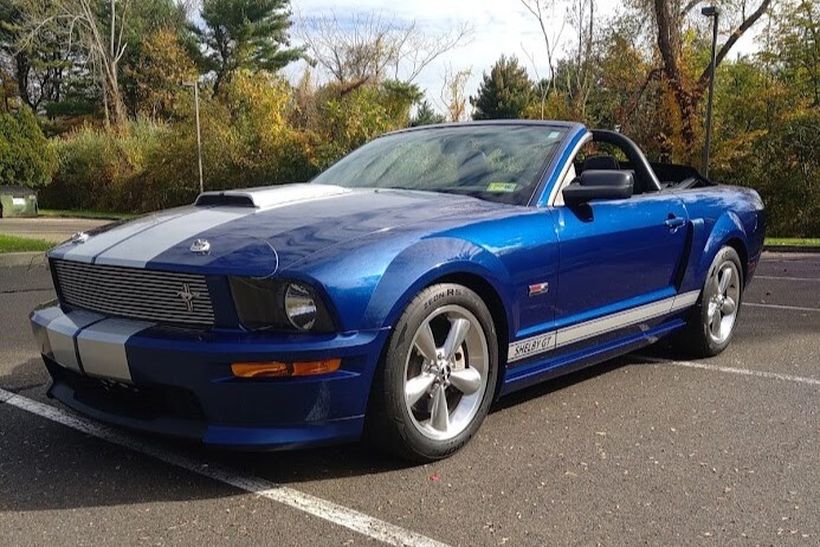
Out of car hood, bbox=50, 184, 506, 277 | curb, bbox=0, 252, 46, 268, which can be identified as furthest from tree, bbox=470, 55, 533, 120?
car hood, bbox=50, 184, 506, 277

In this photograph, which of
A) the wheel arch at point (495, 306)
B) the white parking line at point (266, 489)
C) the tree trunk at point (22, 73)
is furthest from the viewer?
the tree trunk at point (22, 73)

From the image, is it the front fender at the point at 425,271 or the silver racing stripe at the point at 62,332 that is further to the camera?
the silver racing stripe at the point at 62,332

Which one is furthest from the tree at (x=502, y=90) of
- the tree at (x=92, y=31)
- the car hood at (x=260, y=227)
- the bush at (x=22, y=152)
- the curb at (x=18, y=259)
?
the car hood at (x=260, y=227)

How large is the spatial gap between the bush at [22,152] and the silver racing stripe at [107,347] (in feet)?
95.2

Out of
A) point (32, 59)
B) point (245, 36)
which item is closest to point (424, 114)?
point (245, 36)

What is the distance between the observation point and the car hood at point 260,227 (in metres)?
2.87

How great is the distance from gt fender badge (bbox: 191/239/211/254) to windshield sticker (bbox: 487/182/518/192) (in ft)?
4.76

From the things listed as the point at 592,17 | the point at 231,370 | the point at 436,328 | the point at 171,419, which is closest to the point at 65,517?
the point at 171,419

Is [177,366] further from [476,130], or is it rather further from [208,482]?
[476,130]

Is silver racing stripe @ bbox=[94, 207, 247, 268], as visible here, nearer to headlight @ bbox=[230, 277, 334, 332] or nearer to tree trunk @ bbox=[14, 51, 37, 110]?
headlight @ bbox=[230, 277, 334, 332]

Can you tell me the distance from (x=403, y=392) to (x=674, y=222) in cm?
218

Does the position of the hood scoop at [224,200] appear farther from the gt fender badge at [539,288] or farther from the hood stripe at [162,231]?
the gt fender badge at [539,288]

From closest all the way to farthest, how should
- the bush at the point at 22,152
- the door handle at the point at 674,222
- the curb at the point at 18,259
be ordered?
the door handle at the point at 674,222 < the curb at the point at 18,259 < the bush at the point at 22,152

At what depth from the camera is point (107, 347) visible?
2.90 m
